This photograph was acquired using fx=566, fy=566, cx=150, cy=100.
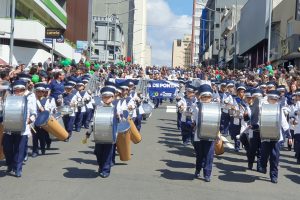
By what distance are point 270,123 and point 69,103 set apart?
6.96m

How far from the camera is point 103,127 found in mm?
9719

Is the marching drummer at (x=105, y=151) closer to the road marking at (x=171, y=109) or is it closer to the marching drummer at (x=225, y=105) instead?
the marching drummer at (x=225, y=105)

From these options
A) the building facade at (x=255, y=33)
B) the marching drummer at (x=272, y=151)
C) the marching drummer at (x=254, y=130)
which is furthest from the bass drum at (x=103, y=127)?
the building facade at (x=255, y=33)

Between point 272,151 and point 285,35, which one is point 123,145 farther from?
point 285,35

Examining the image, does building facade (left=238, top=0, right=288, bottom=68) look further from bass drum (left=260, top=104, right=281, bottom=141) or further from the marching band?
bass drum (left=260, top=104, right=281, bottom=141)

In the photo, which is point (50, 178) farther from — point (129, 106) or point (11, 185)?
point (129, 106)

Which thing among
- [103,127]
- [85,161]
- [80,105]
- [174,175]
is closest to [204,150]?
[174,175]

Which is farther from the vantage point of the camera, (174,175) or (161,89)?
(161,89)

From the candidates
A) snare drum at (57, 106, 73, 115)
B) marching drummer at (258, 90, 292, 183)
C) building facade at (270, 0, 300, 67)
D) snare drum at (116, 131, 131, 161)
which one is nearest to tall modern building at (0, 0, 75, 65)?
building facade at (270, 0, 300, 67)

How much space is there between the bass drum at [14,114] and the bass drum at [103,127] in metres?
1.27

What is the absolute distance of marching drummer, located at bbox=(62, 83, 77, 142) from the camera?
14.9 meters

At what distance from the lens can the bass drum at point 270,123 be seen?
9.91 metres

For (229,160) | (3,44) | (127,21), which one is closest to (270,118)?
(229,160)

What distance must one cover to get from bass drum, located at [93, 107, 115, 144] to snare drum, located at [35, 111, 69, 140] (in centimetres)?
222
